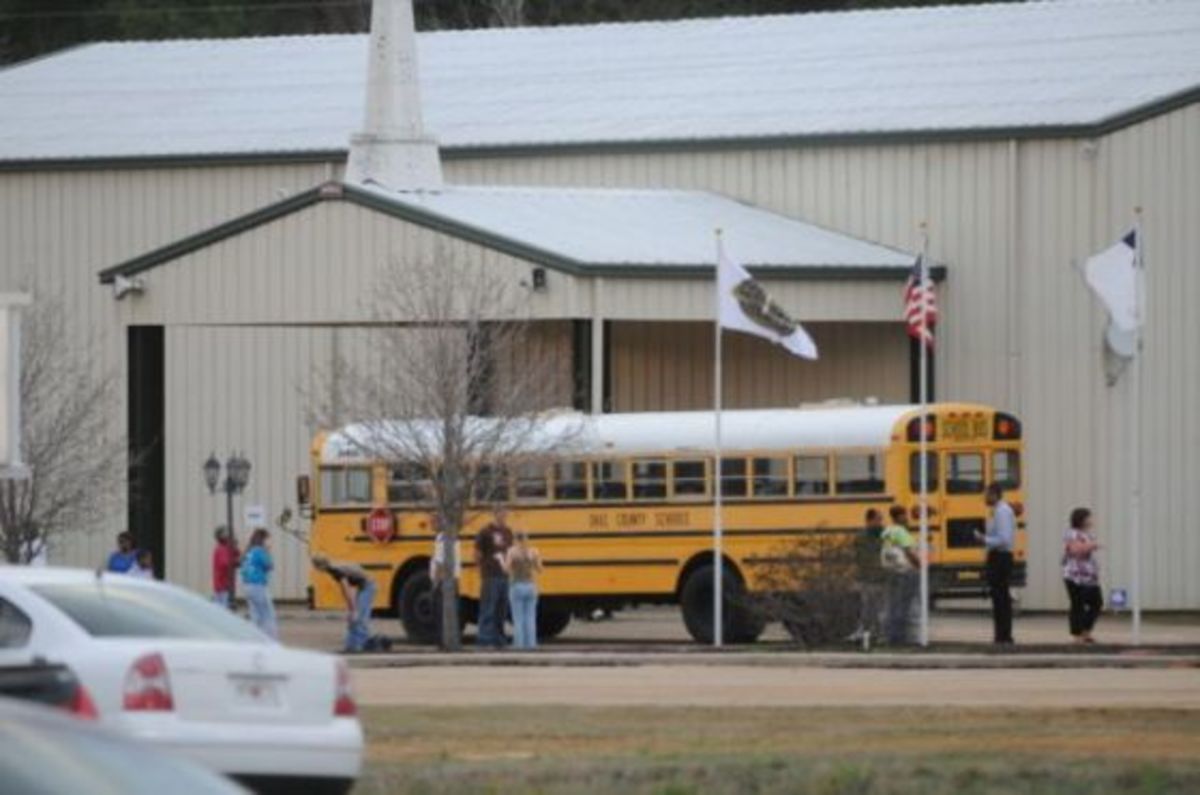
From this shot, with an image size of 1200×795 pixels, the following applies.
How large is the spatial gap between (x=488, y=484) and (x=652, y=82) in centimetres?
1929

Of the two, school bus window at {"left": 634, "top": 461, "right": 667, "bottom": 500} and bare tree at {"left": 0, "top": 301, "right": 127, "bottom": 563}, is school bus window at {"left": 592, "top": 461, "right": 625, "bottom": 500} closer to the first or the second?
school bus window at {"left": 634, "top": 461, "right": 667, "bottom": 500}

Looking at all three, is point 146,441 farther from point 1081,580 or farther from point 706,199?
point 1081,580

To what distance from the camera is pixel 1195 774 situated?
2077cm

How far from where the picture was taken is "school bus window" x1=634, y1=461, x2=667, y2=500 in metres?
43.7

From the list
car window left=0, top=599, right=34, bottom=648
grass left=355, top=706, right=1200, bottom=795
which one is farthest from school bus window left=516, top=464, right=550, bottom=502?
car window left=0, top=599, right=34, bottom=648

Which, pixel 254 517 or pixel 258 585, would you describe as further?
pixel 254 517

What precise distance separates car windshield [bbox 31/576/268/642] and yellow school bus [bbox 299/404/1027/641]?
2378 cm

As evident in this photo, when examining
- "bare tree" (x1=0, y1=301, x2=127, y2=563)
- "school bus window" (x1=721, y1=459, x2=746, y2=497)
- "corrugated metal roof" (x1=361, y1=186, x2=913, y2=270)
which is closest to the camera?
"school bus window" (x1=721, y1=459, x2=746, y2=497)

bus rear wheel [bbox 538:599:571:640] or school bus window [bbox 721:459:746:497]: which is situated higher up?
school bus window [bbox 721:459:746:497]

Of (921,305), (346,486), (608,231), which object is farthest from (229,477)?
(921,305)

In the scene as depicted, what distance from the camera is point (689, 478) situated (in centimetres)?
4356

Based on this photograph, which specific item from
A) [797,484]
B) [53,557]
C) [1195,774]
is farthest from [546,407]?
[1195,774]

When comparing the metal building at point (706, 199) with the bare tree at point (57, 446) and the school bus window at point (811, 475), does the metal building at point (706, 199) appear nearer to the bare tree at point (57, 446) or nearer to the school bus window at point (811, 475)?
the bare tree at point (57, 446)

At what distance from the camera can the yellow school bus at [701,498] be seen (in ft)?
141
